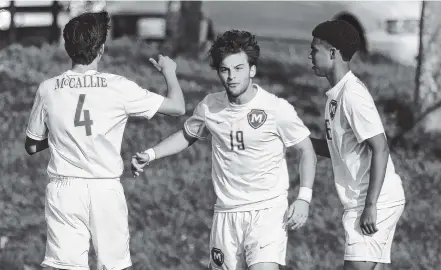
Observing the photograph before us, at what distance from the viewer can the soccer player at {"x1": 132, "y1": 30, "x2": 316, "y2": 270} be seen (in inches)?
270

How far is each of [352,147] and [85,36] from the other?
174cm

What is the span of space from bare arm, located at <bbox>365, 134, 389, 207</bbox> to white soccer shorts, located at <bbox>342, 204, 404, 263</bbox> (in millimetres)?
183

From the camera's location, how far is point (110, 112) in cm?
669

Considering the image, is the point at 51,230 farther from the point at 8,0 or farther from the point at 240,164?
the point at 8,0

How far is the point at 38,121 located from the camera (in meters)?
6.84

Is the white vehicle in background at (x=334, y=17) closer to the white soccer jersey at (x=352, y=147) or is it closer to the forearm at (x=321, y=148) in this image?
the forearm at (x=321, y=148)

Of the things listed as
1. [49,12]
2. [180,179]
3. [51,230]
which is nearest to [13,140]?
[180,179]

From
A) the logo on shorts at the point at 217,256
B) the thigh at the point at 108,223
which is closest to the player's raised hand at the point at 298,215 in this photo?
the logo on shorts at the point at 217,256

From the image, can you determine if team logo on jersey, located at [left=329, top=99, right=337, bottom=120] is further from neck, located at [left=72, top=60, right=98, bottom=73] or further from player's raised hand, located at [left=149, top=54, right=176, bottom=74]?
neck, located at [left=72, top=60, right=98, bottom=73]

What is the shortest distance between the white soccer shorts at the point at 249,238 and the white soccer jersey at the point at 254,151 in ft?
0.18

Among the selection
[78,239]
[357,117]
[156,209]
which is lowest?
[156,209]

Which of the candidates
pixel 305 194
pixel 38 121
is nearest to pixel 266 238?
pixel 305 194

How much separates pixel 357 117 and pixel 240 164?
2.57ft

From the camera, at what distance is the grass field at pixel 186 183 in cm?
976
